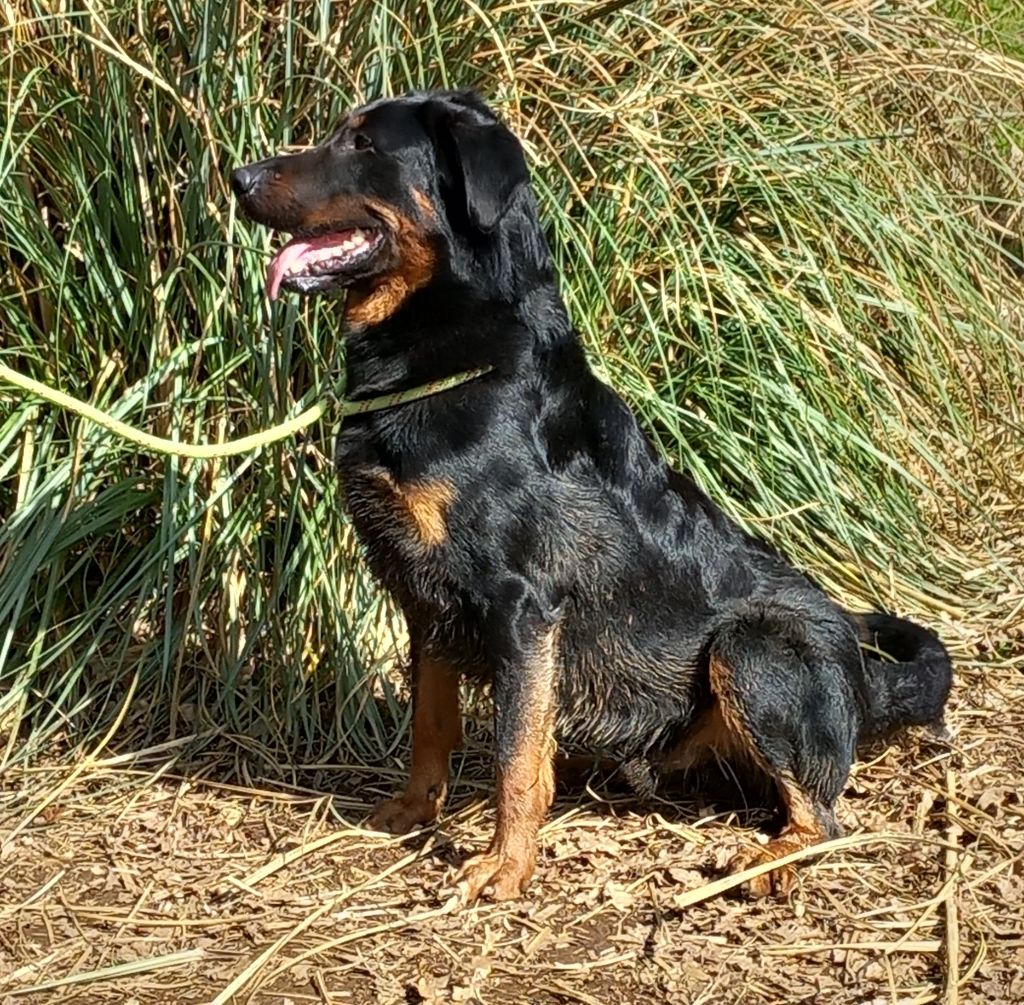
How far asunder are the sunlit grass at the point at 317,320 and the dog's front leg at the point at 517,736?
0.92 m

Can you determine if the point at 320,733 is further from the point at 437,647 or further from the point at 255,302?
the point at 255,302

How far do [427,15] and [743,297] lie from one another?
1.34 metres

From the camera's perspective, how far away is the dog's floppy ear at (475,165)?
337 centimetres

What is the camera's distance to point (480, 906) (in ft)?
11.3

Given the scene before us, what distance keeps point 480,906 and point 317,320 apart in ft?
5.88

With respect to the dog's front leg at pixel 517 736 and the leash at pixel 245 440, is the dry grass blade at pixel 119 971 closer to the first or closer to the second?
the dog's front leg at pixel 517 736

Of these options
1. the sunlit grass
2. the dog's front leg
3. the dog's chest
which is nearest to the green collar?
the dog's chest

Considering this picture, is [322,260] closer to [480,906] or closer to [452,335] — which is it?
[452,335]

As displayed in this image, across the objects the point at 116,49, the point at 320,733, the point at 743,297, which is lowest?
the point at 320,733

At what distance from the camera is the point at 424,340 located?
139 inches

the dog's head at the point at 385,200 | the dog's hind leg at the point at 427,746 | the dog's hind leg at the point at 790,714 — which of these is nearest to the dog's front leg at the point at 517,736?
the dog's hind leg at the point at 427,746

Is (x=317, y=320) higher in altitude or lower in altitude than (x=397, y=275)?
lower

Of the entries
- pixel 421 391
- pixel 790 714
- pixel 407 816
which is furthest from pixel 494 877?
pixel 421 391

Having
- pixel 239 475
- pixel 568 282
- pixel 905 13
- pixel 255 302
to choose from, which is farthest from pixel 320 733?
pixel 905 13
